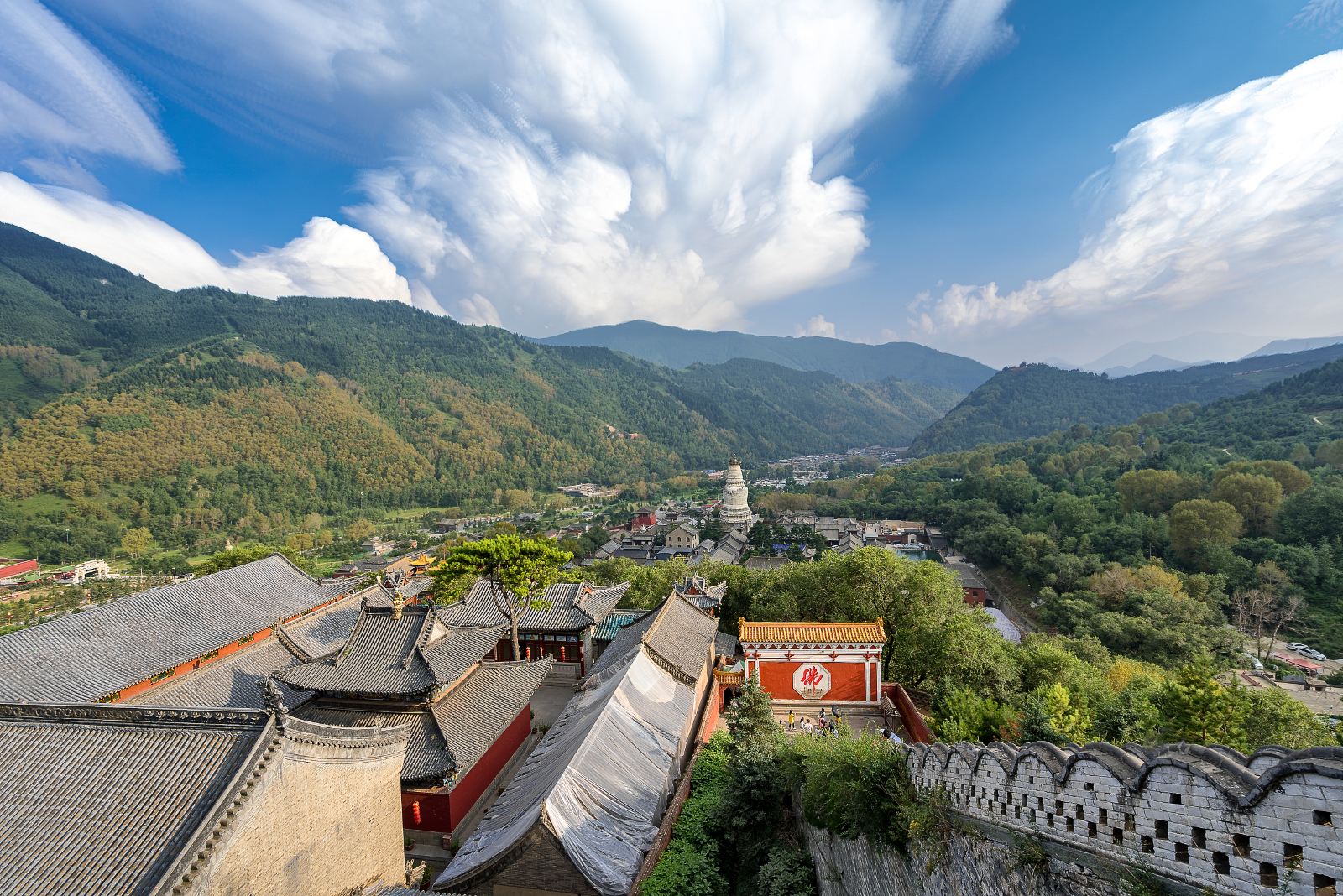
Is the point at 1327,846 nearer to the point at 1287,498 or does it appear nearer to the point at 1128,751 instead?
the point at 1128,751

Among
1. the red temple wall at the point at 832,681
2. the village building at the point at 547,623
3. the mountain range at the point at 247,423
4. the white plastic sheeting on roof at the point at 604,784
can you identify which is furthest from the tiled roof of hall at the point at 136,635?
the mountain range at the point at 247,423

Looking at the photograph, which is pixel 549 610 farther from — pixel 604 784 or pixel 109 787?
pixel 109 787

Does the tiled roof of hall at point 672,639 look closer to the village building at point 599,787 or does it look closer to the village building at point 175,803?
the village building at point 599,787

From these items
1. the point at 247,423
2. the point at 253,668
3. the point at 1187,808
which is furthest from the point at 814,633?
the point at 247,423

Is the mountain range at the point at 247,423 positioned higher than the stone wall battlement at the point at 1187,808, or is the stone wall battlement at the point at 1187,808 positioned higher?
the mountain range at the point at 247,423

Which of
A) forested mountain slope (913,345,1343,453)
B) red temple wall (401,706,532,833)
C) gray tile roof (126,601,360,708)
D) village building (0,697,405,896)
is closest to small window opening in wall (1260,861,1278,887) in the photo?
village building (0,697,405,896)

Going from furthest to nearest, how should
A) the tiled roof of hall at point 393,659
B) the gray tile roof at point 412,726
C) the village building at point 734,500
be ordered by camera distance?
the village building at point 734,500 → the tiled roof of hall at point 393,659 → the gray tile roof at point 412,726

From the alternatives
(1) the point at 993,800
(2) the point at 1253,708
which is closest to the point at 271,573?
(1) the point at 993,800
